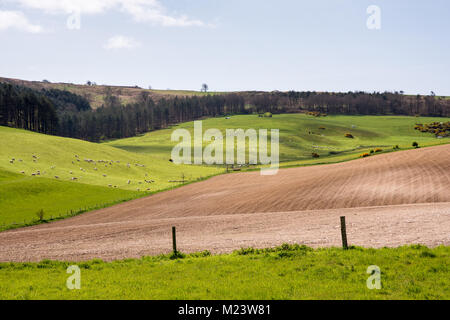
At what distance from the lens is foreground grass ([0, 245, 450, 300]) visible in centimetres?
1255

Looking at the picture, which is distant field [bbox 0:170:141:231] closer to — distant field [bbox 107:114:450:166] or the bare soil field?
the bare soil field

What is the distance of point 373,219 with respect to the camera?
2623 centimetres

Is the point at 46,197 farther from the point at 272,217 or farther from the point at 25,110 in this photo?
the point at 25,110

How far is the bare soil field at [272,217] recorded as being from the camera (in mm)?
22156

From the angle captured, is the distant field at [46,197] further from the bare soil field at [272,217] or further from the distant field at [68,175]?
the bare soil field at [272,217]

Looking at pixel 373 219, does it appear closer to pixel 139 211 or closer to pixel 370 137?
pixel 139 211

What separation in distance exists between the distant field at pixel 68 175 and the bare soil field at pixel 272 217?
8848 mm

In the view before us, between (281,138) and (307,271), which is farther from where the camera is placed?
(281,138)

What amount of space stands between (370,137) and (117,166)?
10589 centimetres

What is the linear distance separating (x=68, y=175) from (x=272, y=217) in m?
47.7

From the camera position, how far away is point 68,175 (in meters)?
66.8

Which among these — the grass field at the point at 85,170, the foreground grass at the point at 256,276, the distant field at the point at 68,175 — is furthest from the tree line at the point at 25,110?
the foreground grass at the point at 256,276

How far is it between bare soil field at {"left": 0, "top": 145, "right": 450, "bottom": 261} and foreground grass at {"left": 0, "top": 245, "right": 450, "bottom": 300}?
2.99 m

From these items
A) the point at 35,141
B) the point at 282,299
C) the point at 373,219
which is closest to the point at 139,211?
the point at 373,219
